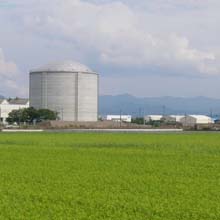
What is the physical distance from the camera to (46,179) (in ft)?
57.4

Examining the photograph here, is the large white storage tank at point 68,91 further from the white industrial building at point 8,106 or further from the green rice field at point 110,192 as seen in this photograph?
the green rice field at point 110,192

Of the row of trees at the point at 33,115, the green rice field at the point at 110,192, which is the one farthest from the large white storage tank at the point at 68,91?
the green rice field at the point at 110,192

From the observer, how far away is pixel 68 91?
123 m

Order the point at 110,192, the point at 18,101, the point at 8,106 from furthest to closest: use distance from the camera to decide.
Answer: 1. the point at 18,101
2. the point at 8,106
3. the point at 110,192

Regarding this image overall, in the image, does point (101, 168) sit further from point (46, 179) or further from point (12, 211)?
point (12, 211)

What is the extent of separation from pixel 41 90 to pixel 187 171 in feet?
348

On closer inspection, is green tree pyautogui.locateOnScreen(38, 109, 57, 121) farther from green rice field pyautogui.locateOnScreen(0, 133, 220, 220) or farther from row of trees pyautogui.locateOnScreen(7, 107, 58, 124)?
green rice field pyautogui.locateOnScreen(0, 133, 220, 220)

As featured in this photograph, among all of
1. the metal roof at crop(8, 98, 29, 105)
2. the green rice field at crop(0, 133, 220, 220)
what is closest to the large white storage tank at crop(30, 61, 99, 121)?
the metal roof at crop(8, 98, 29, 105)

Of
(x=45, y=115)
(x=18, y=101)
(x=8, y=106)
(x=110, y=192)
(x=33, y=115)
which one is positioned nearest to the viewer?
(x=110, y=192)

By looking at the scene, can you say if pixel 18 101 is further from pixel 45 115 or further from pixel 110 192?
pixel 110 192

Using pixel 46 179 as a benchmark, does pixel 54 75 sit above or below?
above

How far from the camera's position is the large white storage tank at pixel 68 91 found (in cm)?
12244

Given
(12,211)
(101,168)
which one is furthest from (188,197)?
(101,168)

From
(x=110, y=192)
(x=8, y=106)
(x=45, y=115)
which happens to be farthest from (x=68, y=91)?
(x=110, y=192)
